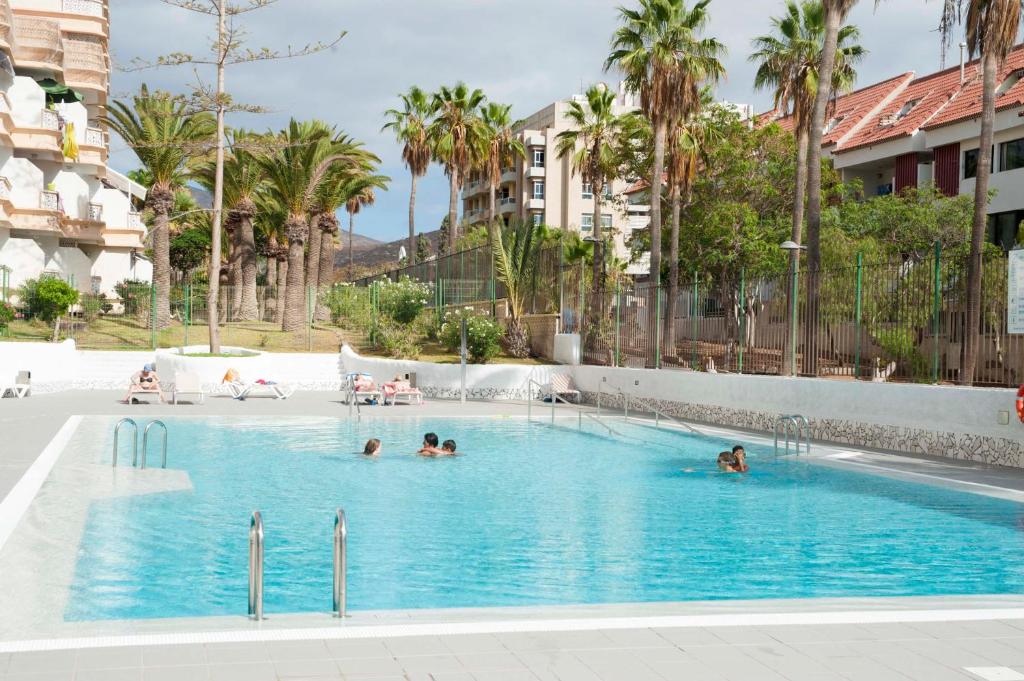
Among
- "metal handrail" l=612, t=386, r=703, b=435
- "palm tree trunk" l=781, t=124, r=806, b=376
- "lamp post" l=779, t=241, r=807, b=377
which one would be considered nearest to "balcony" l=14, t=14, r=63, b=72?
"metal handrail" l=612, t=386, r=703, b=435

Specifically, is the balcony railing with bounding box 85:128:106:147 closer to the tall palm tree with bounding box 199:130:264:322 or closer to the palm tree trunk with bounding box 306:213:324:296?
the tall palm tree with bounding box 199:130:264:322

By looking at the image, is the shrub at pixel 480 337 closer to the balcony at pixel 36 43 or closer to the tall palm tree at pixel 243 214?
the tall palm tree at pixel 243 214

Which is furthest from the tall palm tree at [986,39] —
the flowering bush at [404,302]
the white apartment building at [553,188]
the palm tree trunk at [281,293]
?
the white apartment building at [553,188]

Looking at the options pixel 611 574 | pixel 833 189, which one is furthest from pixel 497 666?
pixel 833 189

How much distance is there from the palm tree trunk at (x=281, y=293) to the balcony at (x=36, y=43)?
13776 millimetres

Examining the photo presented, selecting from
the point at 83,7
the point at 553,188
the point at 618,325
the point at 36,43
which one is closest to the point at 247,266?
the point at 36,43

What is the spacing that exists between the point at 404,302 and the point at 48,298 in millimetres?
12143

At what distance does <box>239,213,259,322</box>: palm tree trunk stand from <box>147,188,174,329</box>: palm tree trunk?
4.93 metres

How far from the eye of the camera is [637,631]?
573 cm

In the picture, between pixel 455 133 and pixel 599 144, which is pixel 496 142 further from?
pixel 599 144

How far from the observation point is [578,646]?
5.43 m

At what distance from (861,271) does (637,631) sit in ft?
44.4

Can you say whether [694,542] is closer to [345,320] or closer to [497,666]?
[497,666]

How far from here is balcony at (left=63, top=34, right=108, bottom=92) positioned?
4641 cm
